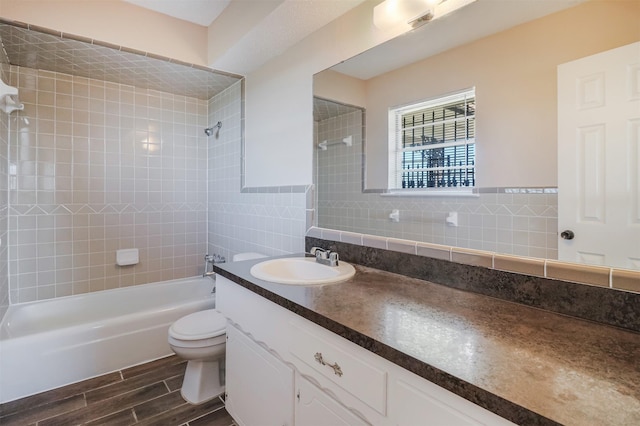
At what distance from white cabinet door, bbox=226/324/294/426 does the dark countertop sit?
31 centimetres

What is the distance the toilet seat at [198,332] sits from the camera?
182cm

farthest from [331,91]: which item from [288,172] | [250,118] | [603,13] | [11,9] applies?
[11,9]

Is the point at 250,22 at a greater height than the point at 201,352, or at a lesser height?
greater

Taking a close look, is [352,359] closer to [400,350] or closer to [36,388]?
[400,350]

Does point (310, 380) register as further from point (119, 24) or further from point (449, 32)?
point (119, 24)

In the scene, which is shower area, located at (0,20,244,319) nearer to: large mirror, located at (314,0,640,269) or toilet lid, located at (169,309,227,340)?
toilet lid, located at (169,309,227,340)

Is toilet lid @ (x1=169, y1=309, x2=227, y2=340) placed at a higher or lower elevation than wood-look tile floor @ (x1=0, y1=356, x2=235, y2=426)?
higher

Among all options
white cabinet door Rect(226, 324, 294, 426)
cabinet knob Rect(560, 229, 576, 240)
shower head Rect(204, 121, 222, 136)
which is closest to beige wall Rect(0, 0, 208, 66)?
shower head Rect(204, 121, 222, 136)

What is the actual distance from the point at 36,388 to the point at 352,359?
2.24 metres

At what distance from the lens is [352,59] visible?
174cm

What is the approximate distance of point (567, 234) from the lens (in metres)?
1.02

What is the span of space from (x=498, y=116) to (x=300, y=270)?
1.18m

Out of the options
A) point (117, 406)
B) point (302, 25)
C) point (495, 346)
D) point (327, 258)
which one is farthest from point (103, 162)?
point (495, 346)

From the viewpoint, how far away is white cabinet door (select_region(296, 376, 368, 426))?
37.0 inches
